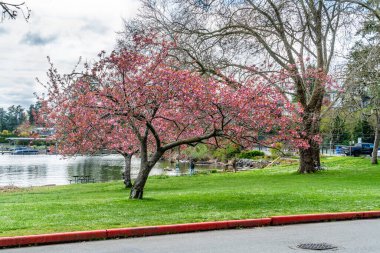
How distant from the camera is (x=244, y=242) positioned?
8.94 metres

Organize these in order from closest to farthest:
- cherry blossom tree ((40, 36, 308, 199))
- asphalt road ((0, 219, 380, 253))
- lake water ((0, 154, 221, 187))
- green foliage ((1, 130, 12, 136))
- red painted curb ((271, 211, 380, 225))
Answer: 1. asphalt road ((0, 219, 380, 253))
2. red painted curb ((271, 211, 380, 225))
3. cherry blossom tree ((40, 36, 308, 199))
4. lake water ((0, 154, 221, 187))
5. green foliage ((1, 130, 12, 136))

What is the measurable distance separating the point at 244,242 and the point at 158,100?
6249 mm

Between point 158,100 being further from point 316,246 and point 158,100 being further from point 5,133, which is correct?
point 5,133

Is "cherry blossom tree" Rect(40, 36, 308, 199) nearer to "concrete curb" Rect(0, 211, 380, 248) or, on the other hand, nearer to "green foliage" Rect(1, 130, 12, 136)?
"concrete curb" Rect(0, 211, 380, 248)

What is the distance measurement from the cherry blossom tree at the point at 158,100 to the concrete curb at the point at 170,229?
3.84m

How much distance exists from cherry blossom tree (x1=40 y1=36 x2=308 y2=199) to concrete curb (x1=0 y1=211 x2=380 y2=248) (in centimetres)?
384

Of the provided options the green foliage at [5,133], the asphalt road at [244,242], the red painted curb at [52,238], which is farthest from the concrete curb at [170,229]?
the green foliage at [5,133]

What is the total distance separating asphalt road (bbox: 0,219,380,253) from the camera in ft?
27.1

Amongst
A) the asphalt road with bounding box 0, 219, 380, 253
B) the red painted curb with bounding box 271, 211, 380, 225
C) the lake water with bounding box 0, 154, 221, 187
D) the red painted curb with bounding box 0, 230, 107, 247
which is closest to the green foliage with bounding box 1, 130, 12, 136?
the lake water with bounding box 0, 154, 221, 187

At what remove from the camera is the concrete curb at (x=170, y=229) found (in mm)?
8828

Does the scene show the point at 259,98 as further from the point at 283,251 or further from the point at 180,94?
the point at 283,251

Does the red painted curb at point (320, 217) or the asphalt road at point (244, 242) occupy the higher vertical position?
the red painted curb at point (320, 217)

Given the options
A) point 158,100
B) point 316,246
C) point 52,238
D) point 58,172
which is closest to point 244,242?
point 316,246

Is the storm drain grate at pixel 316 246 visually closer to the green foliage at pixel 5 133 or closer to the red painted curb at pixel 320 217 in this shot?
the red painted curb at pixel 320 217
